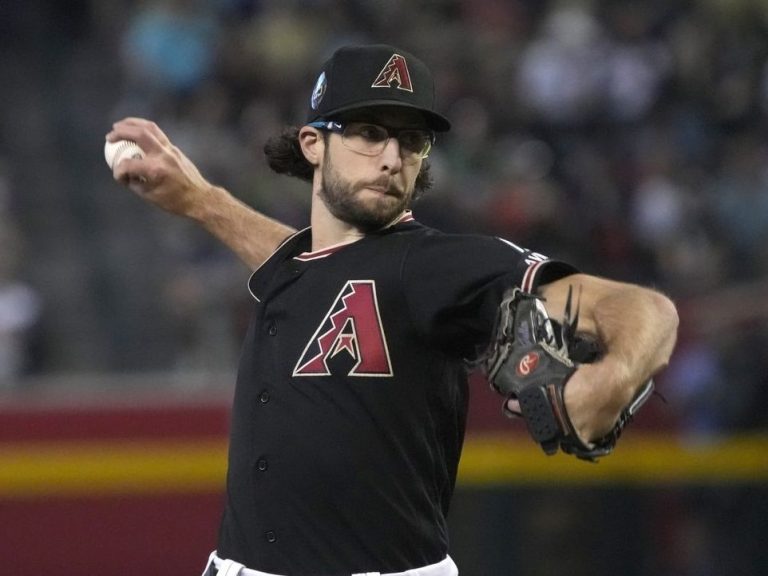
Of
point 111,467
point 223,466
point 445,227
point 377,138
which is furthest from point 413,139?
point 445,227

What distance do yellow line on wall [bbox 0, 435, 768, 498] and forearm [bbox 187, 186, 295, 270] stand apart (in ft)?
15.4

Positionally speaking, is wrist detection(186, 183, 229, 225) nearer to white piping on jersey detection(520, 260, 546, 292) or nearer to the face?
the face

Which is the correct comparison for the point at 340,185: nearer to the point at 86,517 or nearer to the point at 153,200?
the point at 153,200

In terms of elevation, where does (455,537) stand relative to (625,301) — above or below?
below

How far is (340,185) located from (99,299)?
688 cm

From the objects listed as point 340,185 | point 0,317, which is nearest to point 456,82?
point 0,317

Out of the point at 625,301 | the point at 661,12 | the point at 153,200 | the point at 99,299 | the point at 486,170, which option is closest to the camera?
the point at 625,301

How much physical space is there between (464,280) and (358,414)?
516 mm

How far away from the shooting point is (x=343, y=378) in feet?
12.6

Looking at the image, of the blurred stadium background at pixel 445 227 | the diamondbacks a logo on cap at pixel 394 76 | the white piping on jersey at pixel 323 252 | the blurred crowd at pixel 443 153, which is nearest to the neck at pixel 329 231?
the white piping on jersey at pixel 323 252

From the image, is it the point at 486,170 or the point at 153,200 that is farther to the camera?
the point at 486,170

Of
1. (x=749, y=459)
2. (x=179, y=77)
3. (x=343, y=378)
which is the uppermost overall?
(x=179, y=77)

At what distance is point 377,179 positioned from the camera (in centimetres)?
395

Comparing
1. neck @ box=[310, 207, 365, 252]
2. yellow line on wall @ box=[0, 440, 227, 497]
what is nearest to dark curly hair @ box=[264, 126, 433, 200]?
neck @ box=[310, 207, 365, 252]
